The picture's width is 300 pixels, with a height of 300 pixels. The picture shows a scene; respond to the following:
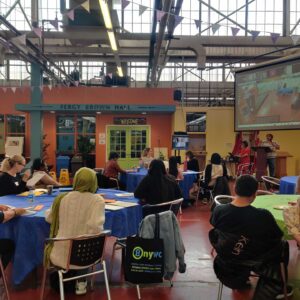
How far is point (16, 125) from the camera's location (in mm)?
15109

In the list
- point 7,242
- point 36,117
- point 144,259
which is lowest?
point 144,259

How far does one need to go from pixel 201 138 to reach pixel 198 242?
32.2 feet

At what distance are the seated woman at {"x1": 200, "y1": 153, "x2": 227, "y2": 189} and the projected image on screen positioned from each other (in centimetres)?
130

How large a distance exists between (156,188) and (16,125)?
12245 millimetres

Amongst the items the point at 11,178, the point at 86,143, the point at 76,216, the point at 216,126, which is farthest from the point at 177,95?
the point at 76,216

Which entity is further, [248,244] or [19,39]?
[19,39]

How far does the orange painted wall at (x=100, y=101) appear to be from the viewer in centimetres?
1366

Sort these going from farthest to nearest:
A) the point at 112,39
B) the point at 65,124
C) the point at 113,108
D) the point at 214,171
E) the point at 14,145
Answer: the point at 65,124, the point at 14,145, the point at 113,108, the point at 112,39, the point at 214,171

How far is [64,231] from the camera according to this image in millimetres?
3020

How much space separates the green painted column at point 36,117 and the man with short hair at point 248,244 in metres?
10.8

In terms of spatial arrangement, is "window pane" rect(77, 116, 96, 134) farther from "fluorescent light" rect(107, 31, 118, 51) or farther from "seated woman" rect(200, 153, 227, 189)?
"seated woman" rect(200, 153, 227, 189)

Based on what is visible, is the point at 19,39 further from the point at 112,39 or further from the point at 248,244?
the point at 248,244

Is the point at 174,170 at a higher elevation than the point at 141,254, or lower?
higher

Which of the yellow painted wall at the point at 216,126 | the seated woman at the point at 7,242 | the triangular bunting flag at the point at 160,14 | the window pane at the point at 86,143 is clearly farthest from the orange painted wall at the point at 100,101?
the seated woman at the point at 7,242
